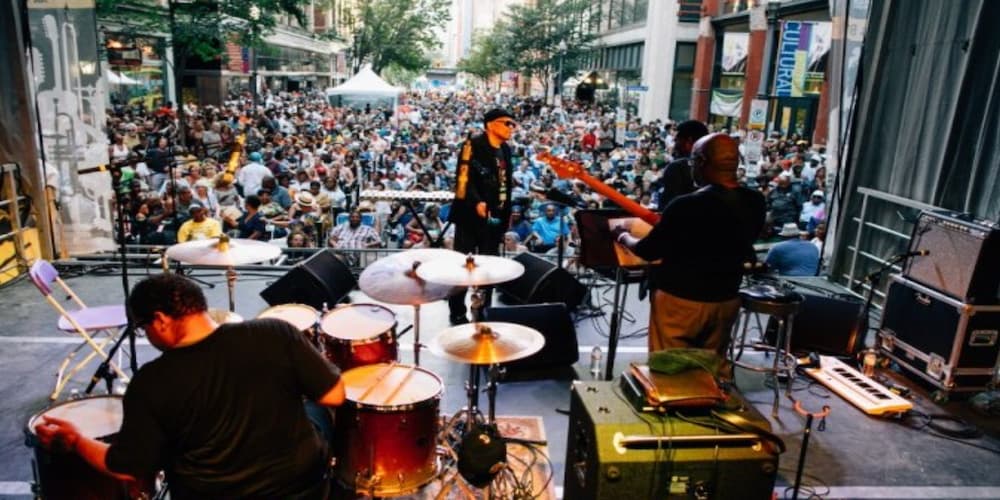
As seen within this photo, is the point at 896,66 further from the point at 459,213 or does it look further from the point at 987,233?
the point at 459,213

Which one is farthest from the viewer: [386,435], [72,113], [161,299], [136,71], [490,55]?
[490,55]

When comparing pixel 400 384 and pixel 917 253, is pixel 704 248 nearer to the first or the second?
pixel 400 384

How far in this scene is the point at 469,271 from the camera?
150 inches

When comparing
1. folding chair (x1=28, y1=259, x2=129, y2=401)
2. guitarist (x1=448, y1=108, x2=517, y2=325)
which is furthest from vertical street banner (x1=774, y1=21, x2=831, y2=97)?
folding chair (x1=28, y1=259, x2=129, y2=401)

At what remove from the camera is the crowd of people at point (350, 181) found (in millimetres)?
8055

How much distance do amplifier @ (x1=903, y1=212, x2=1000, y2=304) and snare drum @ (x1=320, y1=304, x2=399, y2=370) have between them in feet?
13.8

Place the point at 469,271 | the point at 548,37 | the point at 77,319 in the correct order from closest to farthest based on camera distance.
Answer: the point at 469,271, the point at 77,319, the point at 548,37

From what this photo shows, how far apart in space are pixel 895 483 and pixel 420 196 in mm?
4950

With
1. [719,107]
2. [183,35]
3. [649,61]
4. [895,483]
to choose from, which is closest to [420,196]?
[895,483]

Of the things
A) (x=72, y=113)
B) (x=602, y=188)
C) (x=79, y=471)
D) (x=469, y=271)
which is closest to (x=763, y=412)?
(x=602, y=188)

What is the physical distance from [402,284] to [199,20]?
39.3 feet

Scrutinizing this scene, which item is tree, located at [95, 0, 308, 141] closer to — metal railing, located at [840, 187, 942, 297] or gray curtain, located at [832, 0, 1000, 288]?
gray curtain, located at [832, 0, 1000, 288]

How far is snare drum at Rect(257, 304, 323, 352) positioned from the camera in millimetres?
3939

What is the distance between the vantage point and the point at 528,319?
197 inches
